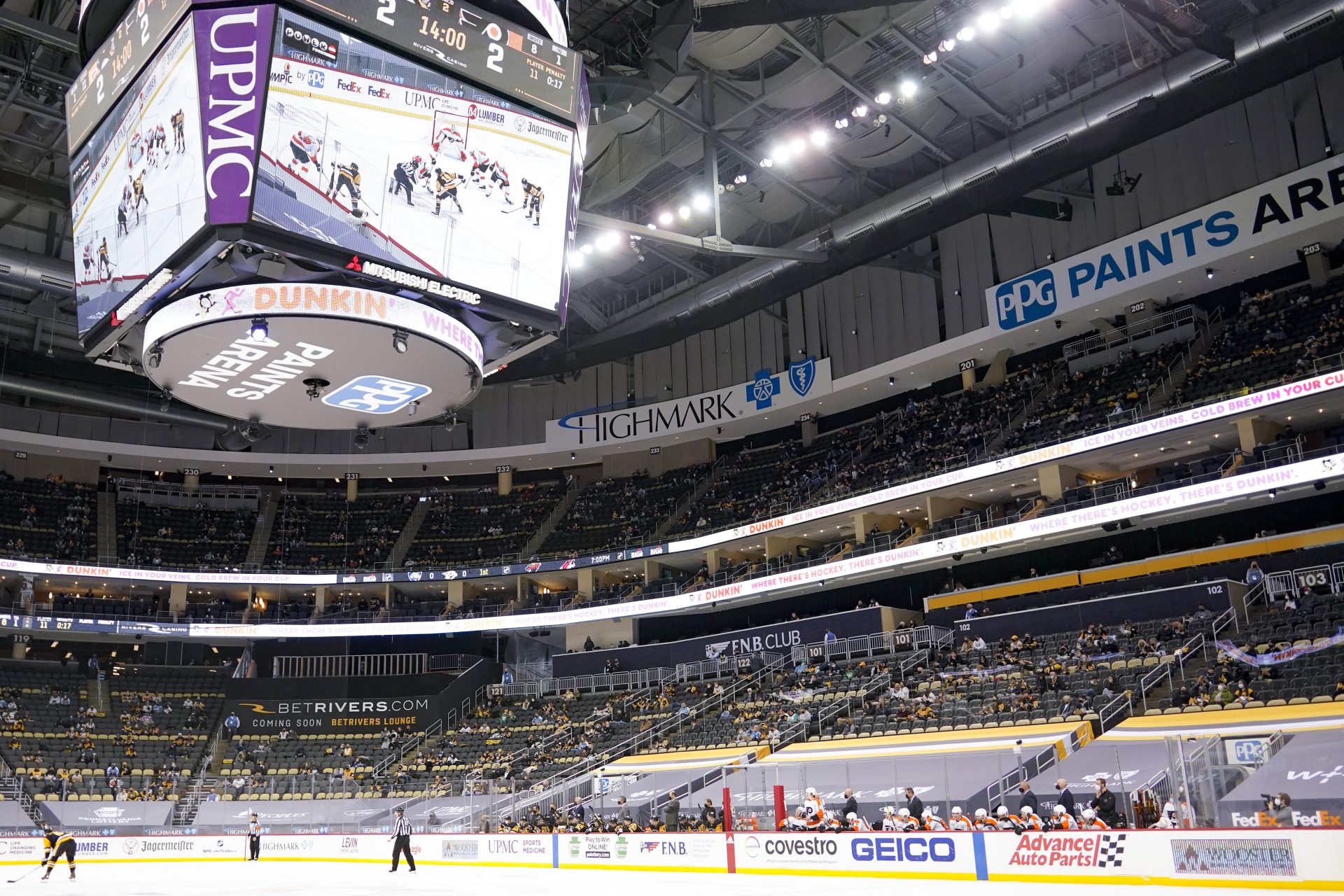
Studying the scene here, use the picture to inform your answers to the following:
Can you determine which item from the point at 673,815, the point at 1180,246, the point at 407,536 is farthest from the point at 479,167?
the point at 407,536

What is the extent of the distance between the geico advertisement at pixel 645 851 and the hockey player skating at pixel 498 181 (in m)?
11.1

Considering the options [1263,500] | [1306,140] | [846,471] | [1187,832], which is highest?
[1306,140]

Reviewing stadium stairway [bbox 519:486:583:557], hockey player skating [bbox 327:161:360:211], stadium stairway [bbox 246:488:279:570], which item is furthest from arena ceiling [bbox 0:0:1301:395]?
stadium stairway [bbox 519:486:583:557]

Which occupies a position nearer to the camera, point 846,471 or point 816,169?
point 816,169

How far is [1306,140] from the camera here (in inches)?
1137

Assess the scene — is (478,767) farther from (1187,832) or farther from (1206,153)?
(1206,153)

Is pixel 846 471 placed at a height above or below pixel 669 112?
below

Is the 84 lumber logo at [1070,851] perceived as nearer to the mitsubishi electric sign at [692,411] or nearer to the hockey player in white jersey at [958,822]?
the hockey player in white jersey at [958,822]

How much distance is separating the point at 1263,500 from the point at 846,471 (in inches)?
538

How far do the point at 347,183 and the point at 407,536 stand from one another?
3533 cm

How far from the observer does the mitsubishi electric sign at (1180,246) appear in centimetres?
2814

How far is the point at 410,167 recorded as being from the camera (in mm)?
14805

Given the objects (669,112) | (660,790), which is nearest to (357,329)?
(660,790)

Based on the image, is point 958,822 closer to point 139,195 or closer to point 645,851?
point 645,851
